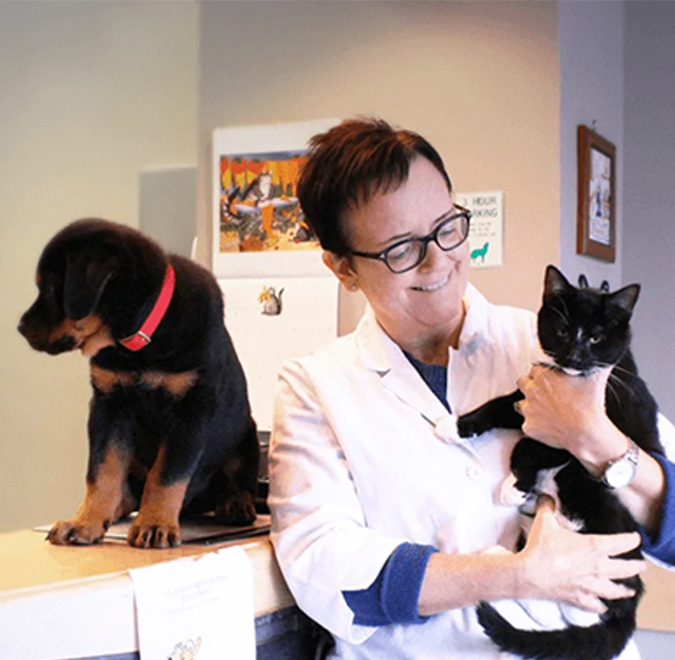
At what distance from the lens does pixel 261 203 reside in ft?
8.82

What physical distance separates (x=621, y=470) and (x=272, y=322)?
153 centimetres

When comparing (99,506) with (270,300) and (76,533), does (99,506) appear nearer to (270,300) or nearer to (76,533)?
(76,533)

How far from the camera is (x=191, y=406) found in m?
1.33

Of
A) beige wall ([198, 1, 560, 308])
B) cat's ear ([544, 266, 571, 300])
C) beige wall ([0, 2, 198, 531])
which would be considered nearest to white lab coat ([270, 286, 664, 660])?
cat's ear ([544, 266, 571, 300])

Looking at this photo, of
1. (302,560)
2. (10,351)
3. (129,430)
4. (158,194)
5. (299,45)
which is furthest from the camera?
(10,351)

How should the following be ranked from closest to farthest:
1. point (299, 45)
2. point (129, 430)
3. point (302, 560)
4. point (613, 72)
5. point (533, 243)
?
point (302, 560) → point (129, 430) → point (533, 243) → point (299, 45) → point (613, 72)

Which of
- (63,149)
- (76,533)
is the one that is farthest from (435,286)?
(63,149)

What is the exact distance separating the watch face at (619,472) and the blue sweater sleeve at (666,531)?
0.07 metres

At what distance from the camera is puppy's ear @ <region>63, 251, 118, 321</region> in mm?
1231

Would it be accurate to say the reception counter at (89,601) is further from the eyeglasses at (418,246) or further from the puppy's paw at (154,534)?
the eyeglasses at (418,246)

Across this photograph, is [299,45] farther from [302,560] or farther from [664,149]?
[302,560]

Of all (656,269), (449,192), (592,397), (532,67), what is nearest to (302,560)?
(592,397)

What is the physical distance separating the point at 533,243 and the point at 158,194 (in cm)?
151

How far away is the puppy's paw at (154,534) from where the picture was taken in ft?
4.16
